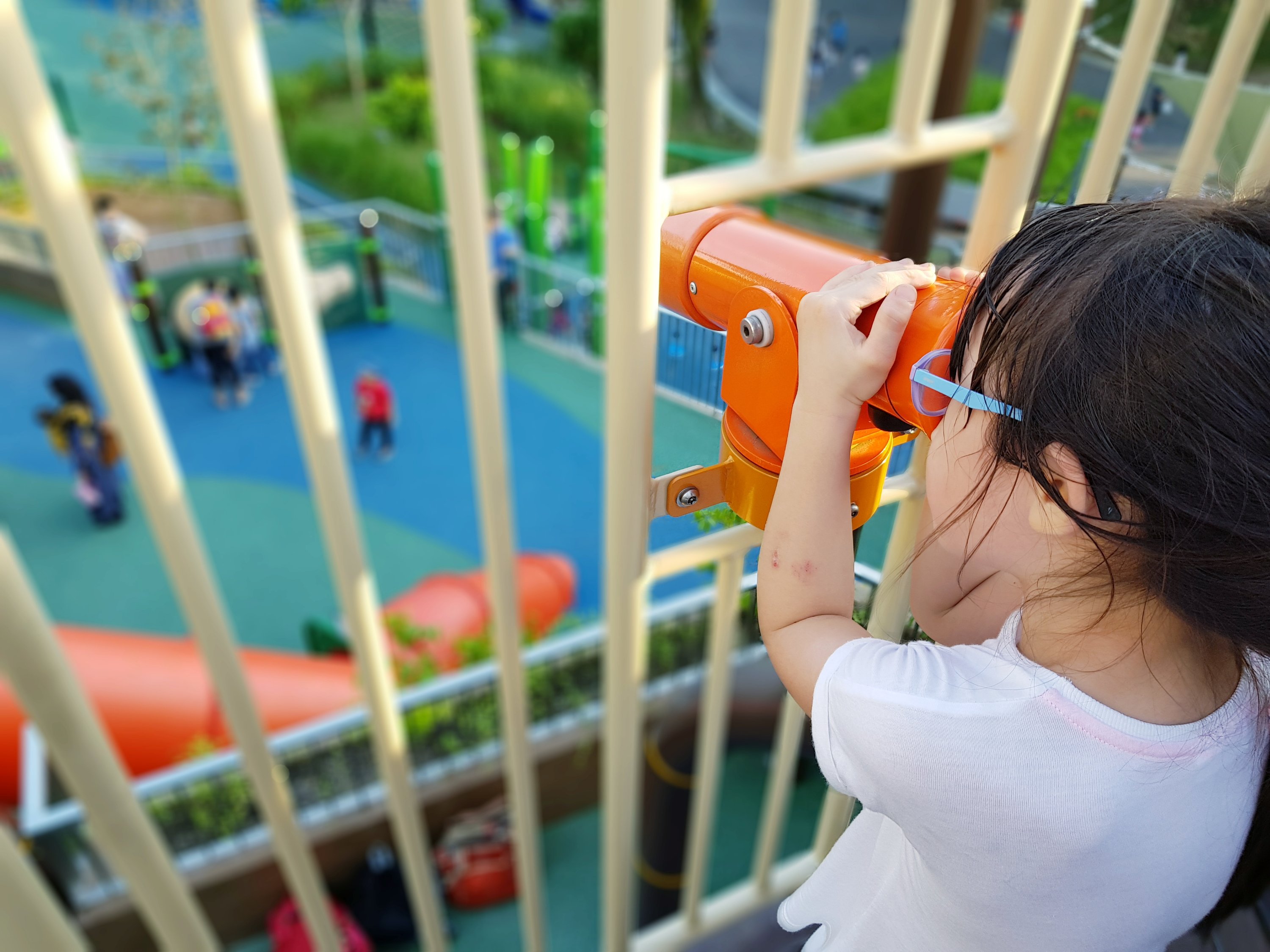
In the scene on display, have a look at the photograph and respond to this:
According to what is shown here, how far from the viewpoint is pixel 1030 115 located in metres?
0.72

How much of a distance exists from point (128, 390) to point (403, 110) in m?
7.50

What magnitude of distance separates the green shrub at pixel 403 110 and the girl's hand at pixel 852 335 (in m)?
7.67

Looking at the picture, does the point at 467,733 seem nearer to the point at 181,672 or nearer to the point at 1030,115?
the point at 181,672

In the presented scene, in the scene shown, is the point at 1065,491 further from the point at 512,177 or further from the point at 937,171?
the point at 512,177

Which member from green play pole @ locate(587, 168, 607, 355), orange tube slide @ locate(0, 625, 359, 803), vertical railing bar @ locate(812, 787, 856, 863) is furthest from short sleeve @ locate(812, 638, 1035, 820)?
green play pole @ locate(587, 168, 607, 355)

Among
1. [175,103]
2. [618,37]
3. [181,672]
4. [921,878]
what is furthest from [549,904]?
[175,103]

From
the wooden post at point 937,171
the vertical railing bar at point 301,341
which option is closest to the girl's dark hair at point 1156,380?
the vertical railing bar at point 301,341

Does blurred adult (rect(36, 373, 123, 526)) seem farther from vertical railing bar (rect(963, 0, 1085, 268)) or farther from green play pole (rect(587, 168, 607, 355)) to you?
vertical railing bar (rect(963, 0, 1085, 268))

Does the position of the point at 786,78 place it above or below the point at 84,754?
above

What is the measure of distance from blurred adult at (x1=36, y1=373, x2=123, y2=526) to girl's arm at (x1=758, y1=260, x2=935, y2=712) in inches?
145

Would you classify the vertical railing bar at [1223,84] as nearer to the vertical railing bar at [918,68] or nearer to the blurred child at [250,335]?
the vertical railing bar at [918,68]

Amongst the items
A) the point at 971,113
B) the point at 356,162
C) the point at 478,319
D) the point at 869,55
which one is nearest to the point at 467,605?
the point at 478,319

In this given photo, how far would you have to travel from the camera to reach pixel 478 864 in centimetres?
222

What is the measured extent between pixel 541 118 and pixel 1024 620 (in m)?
8.00
